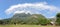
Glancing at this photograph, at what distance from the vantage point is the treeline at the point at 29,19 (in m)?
1.76

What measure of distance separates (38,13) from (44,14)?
102 mm

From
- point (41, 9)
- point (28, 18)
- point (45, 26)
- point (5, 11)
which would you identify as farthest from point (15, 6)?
point (45, 26)

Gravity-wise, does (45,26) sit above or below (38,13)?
below

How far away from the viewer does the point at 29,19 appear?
1.79m

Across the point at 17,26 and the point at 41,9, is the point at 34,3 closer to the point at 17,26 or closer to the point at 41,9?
the point at 41,9

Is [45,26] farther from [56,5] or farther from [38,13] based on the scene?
[56,5]

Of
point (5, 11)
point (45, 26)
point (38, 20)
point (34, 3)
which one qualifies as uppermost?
point (34, 3)

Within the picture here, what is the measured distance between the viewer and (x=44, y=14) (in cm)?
176

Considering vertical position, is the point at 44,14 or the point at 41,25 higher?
the point at 44,14

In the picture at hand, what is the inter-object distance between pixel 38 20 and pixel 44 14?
0.14m

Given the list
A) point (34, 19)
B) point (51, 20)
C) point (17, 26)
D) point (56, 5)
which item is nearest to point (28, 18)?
point (34, 19)

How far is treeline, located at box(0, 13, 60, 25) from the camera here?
1757 millimetres

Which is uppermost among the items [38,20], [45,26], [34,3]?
[34,3]

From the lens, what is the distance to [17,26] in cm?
174
